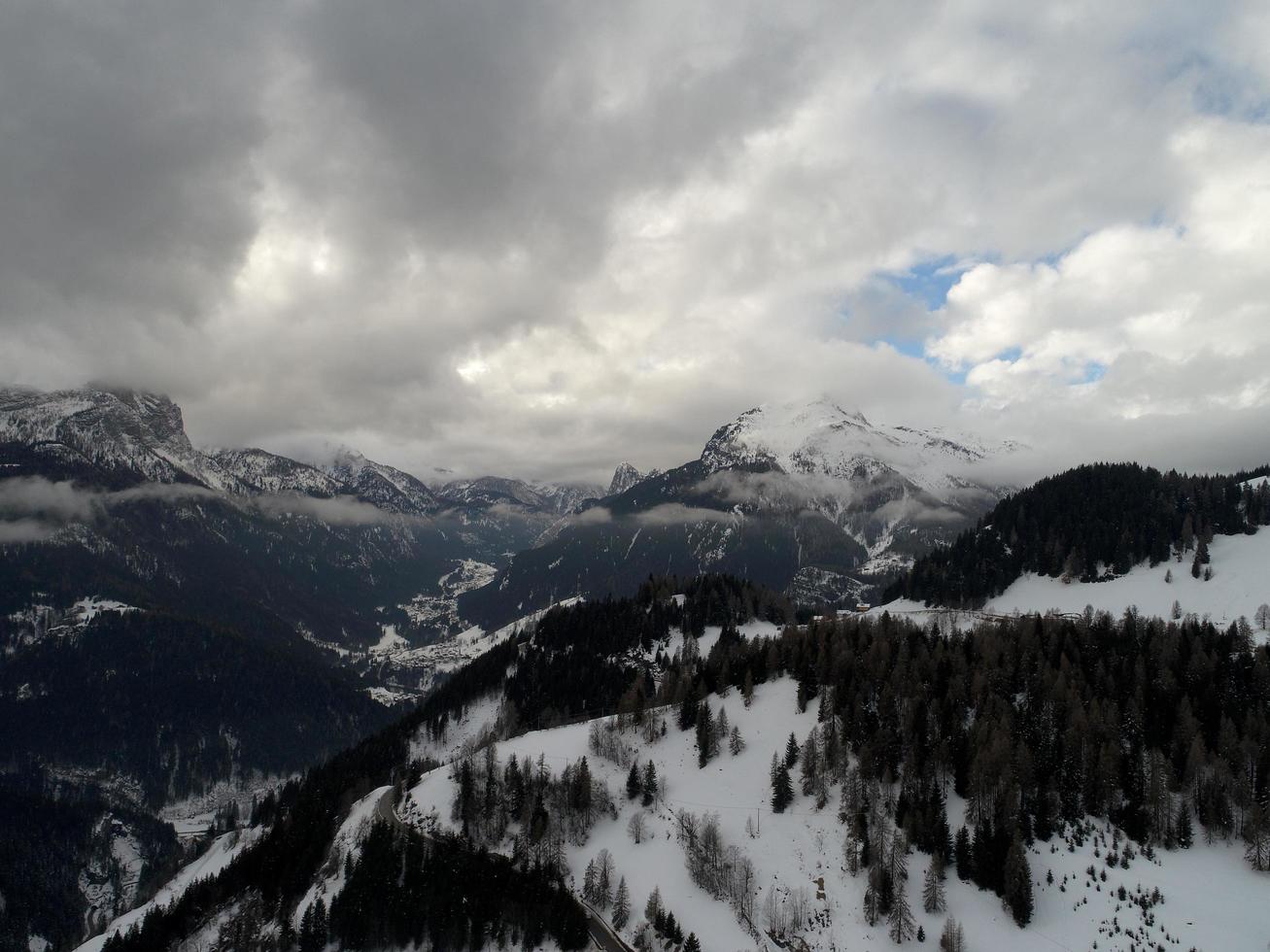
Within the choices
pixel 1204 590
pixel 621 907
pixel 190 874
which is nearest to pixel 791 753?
pixel 621 907

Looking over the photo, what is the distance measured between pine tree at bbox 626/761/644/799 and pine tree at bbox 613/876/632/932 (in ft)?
75.3

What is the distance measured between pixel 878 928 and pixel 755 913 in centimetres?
1588

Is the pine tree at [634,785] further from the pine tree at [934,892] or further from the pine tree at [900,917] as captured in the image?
the pine tree at [934,892]

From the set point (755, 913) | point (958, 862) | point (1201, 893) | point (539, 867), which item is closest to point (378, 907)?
point (539, 867)

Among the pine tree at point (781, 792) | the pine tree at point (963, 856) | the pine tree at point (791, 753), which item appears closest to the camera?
the pine tree at point (963, 856)

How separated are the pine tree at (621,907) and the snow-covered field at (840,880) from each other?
3.66ft

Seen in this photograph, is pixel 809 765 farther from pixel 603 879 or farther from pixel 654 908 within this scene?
pixel 603 879

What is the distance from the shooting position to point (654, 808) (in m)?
120

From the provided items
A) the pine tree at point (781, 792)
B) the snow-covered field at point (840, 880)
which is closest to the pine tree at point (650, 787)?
the snow-covered field at point (840, 880)

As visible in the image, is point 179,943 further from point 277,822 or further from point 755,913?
A: point 755,913

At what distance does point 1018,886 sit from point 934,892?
33.1ft

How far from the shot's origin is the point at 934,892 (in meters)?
86.8

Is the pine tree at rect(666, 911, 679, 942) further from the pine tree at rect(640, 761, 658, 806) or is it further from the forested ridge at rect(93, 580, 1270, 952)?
the pine tree at rect(640, 761, 658, 806)

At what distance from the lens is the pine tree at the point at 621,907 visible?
96.3 metres
